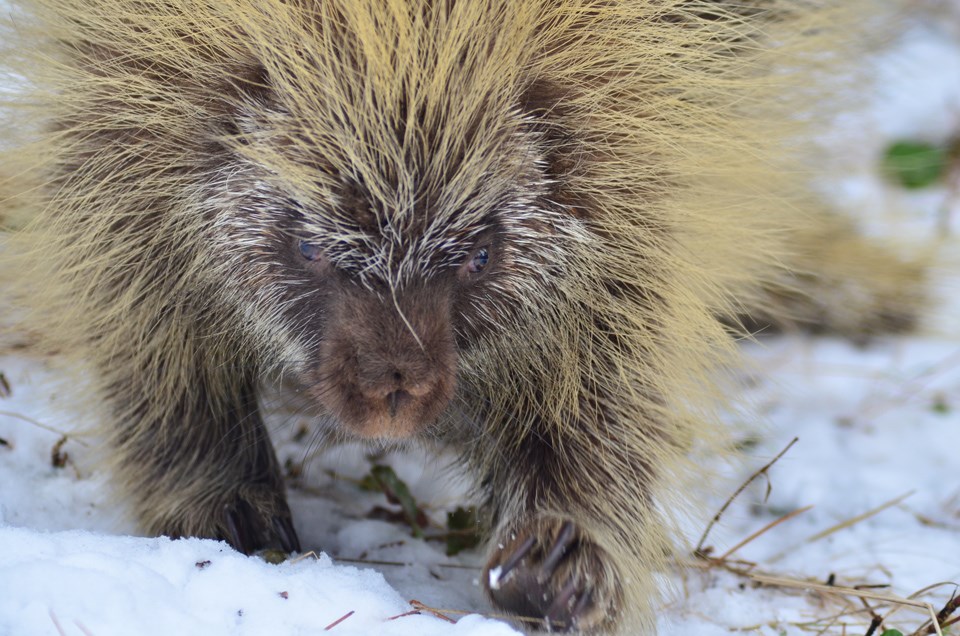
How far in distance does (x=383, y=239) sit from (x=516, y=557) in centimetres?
62

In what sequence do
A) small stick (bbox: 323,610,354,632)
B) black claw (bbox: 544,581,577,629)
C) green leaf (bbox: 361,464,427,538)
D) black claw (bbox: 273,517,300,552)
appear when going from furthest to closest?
green leaf (bbox: 361,464,427,538) → black claw (bbox: 273,517,300,552) → black claw (bbox: 544,581,577,629) → small stick (bbox: 323,610,354,632)

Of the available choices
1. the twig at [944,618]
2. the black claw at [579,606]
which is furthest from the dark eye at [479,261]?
the twig at [944,618]

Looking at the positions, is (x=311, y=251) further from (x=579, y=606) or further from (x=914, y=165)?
(x=914, y=165)

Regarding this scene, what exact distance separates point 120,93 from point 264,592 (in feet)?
2.98

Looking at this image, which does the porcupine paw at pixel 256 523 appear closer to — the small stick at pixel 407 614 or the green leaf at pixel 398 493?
the green leaf at pixel 398 493

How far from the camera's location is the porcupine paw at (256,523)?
2004 millimetres

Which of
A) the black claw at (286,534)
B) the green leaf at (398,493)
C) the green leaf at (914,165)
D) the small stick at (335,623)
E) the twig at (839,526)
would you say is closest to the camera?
the small stick at (335,623)

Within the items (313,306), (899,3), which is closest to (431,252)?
(313,306)

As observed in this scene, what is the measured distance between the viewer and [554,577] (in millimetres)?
1746

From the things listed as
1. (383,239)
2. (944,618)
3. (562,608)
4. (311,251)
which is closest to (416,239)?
(383,239)

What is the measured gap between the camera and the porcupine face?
153 centimetres

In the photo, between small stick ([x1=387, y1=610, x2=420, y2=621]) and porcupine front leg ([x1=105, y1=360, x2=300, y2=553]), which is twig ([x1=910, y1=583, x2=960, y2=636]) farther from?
porcupine front leg ([x1=105, y1=360, x2=300, y2=553])

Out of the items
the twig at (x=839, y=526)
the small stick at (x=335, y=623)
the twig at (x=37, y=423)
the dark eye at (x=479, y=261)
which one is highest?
the dark eye at (x=479, y=261)

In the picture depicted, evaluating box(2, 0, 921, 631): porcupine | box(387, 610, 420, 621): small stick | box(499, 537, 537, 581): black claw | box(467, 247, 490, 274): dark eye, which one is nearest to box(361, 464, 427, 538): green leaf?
box(2, 0, 921, 631): porcupine
